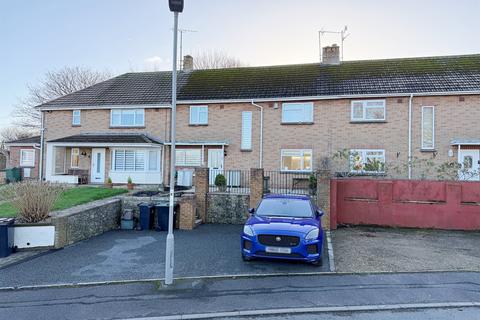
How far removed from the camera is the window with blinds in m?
19.3

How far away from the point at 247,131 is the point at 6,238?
44.1 ft

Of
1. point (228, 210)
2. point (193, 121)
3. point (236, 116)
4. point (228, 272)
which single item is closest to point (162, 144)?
point (193, 121)

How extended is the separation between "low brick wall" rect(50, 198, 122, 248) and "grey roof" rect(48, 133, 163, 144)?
7172 millimetres

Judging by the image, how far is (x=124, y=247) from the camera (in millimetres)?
9398

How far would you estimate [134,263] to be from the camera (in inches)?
307

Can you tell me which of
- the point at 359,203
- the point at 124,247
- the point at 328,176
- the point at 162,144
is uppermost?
the point at 162,144

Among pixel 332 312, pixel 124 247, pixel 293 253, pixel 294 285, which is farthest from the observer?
pixel 124 247

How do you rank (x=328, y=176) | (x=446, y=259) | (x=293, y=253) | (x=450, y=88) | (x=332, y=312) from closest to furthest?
(x=332, y=312) < (x=293, y=253) < (x=446, y=259) < (x=328, y=176) < (x=450, y=88)

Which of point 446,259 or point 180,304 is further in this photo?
point 446,259

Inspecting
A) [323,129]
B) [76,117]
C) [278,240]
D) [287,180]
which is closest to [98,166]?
[76,117]

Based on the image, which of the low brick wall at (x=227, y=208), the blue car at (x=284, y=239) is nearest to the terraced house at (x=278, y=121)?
the low brick wall at (x=227, y=208)

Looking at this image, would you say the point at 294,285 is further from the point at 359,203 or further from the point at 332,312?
the point at 359,203

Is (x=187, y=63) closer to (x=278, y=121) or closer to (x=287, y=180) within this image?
(x=278, y=121)

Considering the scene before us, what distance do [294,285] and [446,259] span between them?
14.8ft
